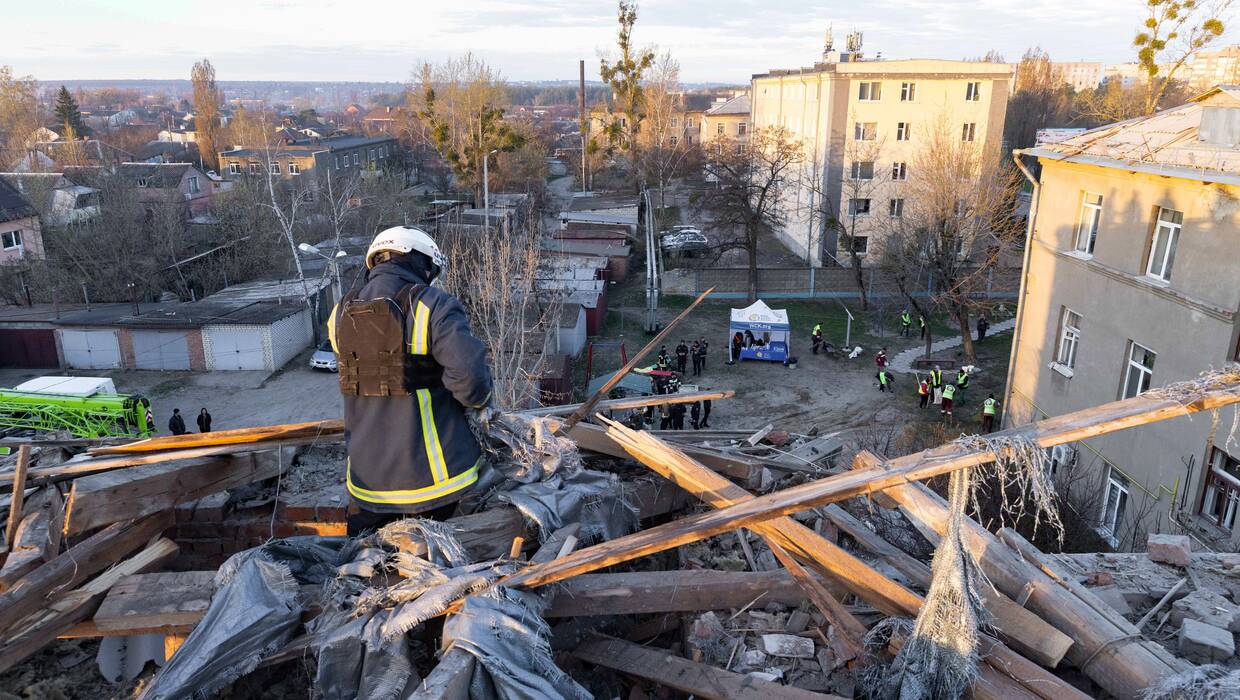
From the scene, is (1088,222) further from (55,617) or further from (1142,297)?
(55,617)

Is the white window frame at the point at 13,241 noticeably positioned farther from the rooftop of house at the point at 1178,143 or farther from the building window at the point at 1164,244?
→ the building window at the point at 1164,244

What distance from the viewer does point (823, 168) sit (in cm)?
3591

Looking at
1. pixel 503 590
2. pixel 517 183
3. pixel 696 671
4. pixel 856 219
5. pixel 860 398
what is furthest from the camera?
pixel 517 183

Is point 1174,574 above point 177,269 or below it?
above

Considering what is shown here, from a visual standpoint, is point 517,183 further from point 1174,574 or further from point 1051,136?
point 1174,574

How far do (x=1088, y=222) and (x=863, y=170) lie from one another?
21956mm

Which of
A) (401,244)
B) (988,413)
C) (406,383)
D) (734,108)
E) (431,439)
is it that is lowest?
(988,413)

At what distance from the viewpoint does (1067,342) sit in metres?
14.8

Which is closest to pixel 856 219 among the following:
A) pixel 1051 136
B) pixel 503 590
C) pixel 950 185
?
pixel 950 185

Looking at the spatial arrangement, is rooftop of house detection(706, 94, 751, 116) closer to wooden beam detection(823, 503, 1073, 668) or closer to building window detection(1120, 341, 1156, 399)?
building window detection(1120, 341, 1156, 399)

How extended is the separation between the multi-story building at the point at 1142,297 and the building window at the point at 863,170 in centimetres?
1999

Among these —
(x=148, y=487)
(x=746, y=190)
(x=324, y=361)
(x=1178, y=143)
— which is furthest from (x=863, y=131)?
(x=148, y=487)

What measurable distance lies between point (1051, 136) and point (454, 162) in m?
31.9

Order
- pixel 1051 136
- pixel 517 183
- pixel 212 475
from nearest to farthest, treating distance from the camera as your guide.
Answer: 1. pixel 212 475
2. pixel 1051 136
3. pixel 517 183
